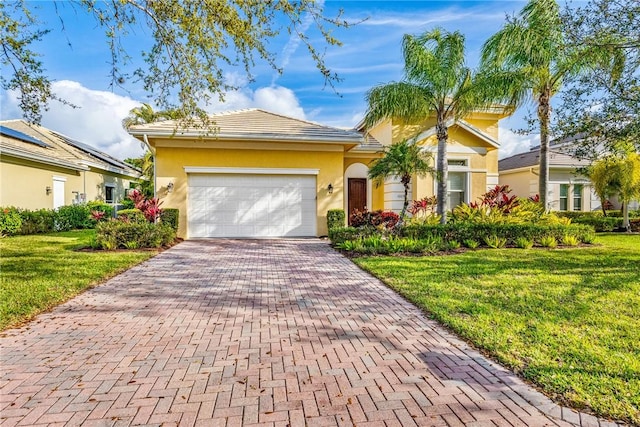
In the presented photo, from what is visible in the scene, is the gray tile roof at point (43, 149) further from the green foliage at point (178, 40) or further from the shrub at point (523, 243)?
the shrub at point (523, 243)

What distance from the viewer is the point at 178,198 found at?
13438 millimetres

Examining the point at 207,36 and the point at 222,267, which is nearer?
the point at 207,36

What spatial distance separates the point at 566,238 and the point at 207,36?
11702 millimetres

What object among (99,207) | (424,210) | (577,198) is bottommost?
(424,210)

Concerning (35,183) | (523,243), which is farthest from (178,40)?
(35,183)

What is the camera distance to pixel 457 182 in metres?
16.2

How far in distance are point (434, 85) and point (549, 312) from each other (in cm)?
876

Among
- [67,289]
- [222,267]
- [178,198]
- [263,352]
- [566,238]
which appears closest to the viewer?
[263,352]

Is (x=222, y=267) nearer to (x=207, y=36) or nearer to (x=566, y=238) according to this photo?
(x=207, y=36)

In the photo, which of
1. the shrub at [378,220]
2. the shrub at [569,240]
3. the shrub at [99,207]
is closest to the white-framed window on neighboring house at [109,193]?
the shrub at [99,207]

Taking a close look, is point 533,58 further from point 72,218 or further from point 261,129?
point 72,218

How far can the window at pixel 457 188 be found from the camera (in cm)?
1614

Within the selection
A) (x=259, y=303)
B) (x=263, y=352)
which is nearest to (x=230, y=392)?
(x=263, y=352)

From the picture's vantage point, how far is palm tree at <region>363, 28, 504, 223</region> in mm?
11305
